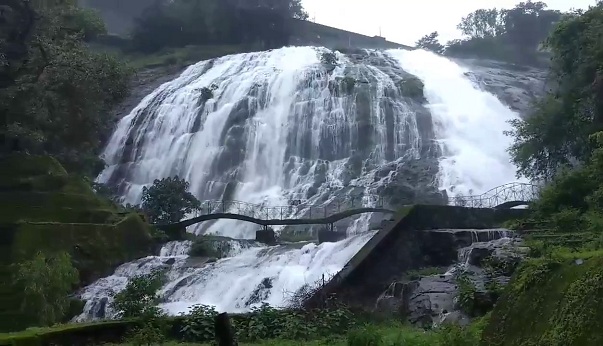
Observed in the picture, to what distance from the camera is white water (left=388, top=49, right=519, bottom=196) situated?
32.0 meters

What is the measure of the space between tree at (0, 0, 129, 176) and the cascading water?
5.78m

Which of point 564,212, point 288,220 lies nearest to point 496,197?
point 288,220

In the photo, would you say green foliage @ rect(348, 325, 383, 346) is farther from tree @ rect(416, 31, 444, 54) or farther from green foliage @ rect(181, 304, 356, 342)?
tree @ rect(416, 31, 444, 54)

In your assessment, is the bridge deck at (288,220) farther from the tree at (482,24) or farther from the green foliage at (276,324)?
the tree at (482,24)

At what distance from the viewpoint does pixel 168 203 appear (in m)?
28.1

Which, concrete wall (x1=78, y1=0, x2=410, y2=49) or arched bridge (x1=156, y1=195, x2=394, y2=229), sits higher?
concrete wall (x1=78, y1=0, x2=410, y2=49)

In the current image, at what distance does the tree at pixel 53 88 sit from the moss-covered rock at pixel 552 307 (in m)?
19.5

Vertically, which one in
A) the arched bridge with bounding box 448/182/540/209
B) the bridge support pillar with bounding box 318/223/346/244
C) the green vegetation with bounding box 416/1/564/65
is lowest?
the bridge support pillar with bounding box 318/223/346/244

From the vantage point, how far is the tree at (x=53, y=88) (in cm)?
2419

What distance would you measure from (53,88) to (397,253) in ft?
46.9

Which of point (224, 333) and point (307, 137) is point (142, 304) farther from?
point (307, 137)

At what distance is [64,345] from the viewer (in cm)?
1164

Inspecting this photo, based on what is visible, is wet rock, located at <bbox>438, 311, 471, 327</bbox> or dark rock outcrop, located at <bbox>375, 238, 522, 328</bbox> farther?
dark rock outcrop, located at <bbox>375, 238, 522, 328</bbox>

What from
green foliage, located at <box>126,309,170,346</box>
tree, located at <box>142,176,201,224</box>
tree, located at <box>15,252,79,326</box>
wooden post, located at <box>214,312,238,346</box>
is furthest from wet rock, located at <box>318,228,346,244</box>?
wooden post, located at <box>214,312,238,346</box>
